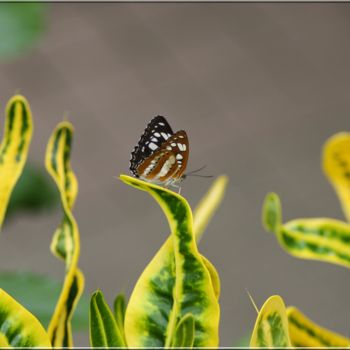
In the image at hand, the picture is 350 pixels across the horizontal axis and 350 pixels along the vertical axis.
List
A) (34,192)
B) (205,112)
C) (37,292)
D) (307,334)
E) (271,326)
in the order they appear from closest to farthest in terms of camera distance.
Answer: (271,326)
(307,334)
(37,292)
(34,192)
(205,112)

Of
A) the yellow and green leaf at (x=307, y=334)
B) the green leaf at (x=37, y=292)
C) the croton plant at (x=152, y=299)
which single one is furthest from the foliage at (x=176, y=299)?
the green leaf at (x=37, y=292)

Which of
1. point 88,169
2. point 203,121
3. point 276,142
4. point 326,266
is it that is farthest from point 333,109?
point 88,169

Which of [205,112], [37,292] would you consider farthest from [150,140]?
[205,112]

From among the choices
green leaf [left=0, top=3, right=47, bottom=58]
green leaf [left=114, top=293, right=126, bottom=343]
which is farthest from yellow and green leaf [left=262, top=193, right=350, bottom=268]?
green leaf [left=0, top=3, right=47, bottom=58]

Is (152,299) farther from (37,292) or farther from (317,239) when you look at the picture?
(37,292)

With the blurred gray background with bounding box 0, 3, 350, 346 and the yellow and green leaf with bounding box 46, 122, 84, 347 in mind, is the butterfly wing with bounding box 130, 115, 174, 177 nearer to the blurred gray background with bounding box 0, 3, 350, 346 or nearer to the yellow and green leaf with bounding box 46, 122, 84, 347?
the yellow and green leaf with bounding box 46, 122, 84, 347
